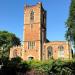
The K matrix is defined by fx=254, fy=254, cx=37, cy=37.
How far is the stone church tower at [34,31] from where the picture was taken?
60544mm

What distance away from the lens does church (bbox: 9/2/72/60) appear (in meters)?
59.7

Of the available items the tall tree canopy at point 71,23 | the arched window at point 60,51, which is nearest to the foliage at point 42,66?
the tall tree canopy at point 71,23

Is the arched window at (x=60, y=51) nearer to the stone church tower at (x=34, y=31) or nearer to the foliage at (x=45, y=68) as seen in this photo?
the stone church tower at (x=34, y=31)

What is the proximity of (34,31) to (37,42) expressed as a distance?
2938 millimetres

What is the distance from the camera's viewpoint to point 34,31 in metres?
61.6

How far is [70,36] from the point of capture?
106 ft

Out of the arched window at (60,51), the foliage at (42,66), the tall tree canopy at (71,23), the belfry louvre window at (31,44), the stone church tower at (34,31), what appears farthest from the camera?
the belfry louvre window at (31,44)

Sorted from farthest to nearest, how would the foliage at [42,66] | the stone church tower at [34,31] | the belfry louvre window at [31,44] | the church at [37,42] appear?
the belfry louvre window at [31,44], the stone church tower at [34,31], the church at [37,42], the foliage at [42,66]

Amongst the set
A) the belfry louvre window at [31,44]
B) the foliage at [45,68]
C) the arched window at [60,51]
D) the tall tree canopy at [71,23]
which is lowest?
the foliage at [45,68]

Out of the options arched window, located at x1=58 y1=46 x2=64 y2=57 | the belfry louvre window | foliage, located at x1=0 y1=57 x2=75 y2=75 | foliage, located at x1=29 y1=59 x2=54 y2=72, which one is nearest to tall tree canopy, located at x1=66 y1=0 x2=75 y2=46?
foliage, located at x1=0 y1=57 x2=75 y2=75

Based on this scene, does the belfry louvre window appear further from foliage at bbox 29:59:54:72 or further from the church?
foliage at bbox 29:59:54:72

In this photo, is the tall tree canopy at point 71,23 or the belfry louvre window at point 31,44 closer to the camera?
the tall tree canopy at point 71,23

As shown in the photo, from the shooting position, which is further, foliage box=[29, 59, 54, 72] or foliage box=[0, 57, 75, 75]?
foliage box=[29, 59, 54, 72]

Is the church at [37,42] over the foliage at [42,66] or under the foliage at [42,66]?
over
